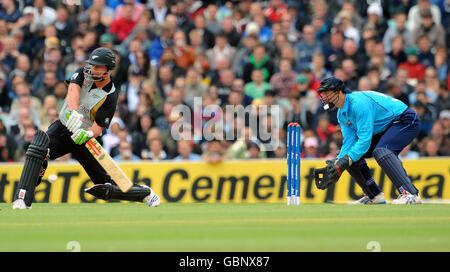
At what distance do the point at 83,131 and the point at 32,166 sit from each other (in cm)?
82

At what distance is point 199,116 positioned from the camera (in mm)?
19000

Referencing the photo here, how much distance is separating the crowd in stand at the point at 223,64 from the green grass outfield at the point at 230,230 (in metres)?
6.48

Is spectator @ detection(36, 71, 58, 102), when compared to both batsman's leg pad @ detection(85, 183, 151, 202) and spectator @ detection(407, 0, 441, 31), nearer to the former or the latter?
batsman's leg pad @ detection(85, 183, 151, 202)

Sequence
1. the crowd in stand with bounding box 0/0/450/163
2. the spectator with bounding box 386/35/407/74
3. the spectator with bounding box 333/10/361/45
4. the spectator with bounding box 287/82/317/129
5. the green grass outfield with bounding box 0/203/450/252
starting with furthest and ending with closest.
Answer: the spectator with bounding box 333/10/361/45 < the spectator with bounding box 386/35/407/74 < the spectator with bounding box 287/82/317/129 < the crowd in stand with bounding box 0/0/450/163 < the green grass outfield with bounding box 0/203/450/252

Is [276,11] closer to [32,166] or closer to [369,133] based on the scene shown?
[369,133]

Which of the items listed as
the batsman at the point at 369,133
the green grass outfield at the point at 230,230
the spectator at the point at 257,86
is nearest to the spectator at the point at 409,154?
the spectator at the point at 257,86

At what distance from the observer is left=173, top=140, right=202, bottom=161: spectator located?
18.0 meters

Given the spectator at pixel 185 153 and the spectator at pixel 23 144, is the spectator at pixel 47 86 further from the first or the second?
the spectator at pixel 185 153

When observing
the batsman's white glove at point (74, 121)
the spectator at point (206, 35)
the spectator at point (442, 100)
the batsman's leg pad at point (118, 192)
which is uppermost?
the spectator at point (206, 35)

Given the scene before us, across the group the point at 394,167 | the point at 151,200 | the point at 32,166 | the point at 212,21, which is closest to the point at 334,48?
the point at 212,21

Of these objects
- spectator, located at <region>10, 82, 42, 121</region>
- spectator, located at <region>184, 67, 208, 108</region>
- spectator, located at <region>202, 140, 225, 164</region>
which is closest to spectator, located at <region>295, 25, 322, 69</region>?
spectator, located at <region>184, 67, 208, 108</region>

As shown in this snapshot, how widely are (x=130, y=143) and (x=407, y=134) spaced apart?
7.51 m

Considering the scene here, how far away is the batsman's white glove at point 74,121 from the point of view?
11469mm
